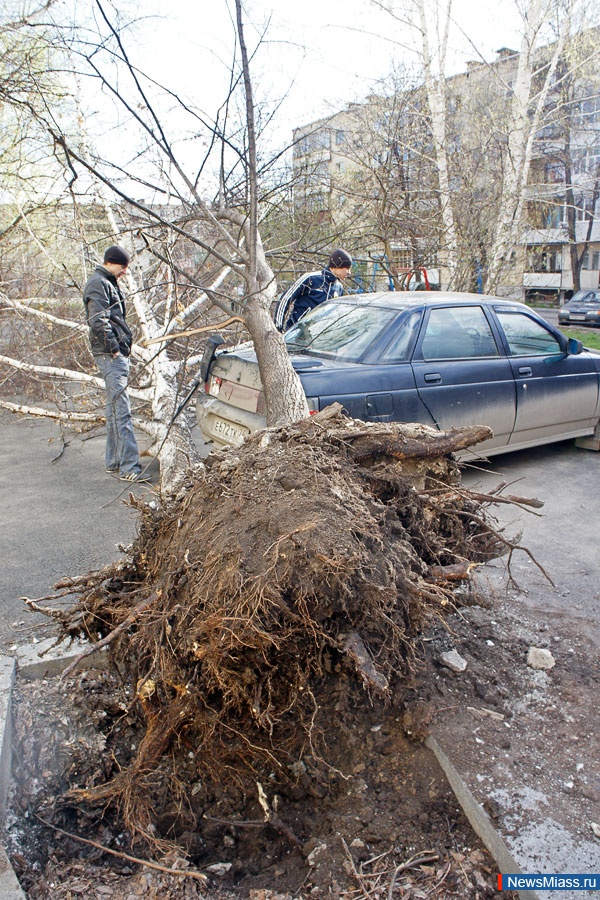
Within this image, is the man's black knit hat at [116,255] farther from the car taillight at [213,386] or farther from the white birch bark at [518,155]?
the white birch bark at [518,155]

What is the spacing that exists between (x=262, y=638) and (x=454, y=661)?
48.8 inches

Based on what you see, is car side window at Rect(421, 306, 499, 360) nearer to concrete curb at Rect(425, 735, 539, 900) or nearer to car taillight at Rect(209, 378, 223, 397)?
car taillight at Rect(209, 378, 223, 397)

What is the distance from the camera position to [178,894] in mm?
2045

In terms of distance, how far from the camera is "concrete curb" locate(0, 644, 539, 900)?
1909 millimetres

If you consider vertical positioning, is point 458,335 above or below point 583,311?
above

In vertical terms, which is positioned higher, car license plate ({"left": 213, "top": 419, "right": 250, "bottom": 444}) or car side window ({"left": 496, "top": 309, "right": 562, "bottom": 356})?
car side window ({"left": 496, "top": 309, "right": 562, "bottom": 356})

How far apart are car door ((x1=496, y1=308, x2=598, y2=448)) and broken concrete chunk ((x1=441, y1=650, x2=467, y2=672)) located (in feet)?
11.0

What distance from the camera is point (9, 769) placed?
96.7 inches

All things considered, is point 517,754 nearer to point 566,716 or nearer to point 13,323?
point 566,716

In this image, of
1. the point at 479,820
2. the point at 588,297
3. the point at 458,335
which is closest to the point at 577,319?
the point at 588,297

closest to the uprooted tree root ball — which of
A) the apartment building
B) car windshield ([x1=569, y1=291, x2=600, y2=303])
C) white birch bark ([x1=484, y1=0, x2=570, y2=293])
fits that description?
the apartment building

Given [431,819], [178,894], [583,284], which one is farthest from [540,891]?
[583,284]

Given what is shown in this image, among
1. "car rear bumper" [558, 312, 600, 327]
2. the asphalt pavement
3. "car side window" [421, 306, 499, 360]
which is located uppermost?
"car side window" [421, 306, 499, 360]

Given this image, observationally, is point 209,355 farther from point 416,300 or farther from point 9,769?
point 9,769
